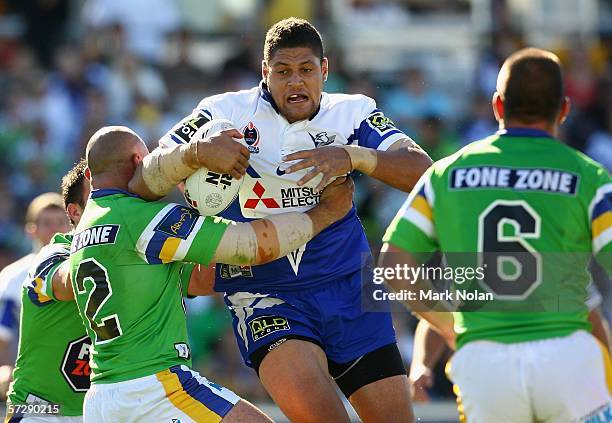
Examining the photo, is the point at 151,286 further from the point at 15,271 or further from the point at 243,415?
the point at 15,271

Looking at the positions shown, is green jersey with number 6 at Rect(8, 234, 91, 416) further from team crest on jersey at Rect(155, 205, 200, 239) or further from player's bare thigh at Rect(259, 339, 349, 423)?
player's bare thigh at Rect(259, 339, 349, 423)

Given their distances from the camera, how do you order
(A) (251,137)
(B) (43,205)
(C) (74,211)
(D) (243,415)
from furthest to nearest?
(B) (43,205), (C) (74,211), (A) (251,137), (D) (243,415)

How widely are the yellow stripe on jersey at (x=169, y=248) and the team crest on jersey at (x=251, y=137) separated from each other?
0.90 metres

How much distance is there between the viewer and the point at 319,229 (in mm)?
6285

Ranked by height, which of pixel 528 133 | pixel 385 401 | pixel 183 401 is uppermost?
pixel 528 133

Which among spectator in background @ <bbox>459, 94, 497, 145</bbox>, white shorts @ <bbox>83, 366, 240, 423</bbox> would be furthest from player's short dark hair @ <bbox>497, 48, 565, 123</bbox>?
spectator in background @ <bbox>459, 94, 497, 145</bbox>

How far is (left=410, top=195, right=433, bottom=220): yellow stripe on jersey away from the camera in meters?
5.26

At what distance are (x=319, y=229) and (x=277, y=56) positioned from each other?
3.23 feet

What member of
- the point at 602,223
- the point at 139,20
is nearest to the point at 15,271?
the point at 602,223

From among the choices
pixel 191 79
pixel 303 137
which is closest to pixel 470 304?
pixel 303 137

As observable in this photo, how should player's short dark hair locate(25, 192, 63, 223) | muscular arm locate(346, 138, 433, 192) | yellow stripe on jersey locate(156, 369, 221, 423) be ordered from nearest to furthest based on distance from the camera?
1. yellow stripe on jersey locate(156, 369, 221, 423)
2. muscular arm locate(346, 138, 433, 192)
3. player's short dark hair locate(25, 192, 63, 223)

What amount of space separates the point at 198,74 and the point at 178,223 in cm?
884

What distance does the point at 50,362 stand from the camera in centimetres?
685

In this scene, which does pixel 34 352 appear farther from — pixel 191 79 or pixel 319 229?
pixel 191 79
